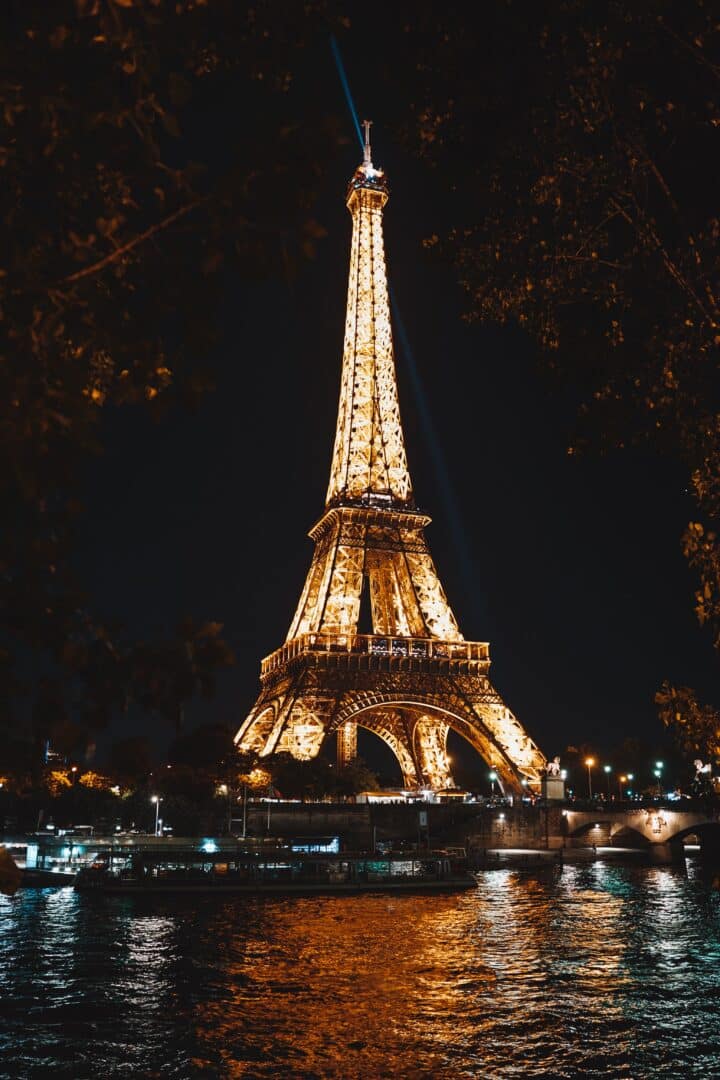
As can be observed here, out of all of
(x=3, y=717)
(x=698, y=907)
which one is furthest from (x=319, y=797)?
(x=3, y=717)

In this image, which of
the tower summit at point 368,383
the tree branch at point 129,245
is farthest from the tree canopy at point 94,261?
the tower summit at point 368,383

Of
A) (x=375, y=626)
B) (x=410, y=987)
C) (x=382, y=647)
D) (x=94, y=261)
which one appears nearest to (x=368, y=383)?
(x=375, y=626)

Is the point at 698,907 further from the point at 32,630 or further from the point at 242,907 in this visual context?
the point at 32,630

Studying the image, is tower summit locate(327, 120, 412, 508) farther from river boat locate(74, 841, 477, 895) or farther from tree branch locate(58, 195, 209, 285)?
tree branch locate(58, 195, 209, 285)

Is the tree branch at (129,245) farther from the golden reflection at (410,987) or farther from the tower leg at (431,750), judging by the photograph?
the tower leg at (431,750)

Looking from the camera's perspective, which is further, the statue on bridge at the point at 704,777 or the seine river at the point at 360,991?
the seine river at the point at 360,991

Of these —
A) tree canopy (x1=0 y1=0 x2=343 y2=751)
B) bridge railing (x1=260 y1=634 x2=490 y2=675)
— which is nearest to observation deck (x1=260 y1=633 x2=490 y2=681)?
bridge railing (x1=260 y1=634 x2=490 y2=675)
